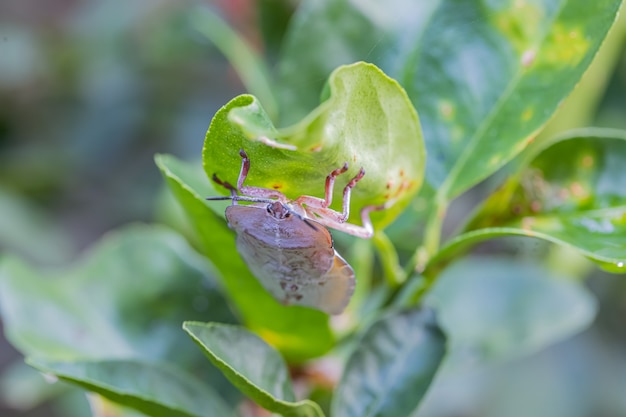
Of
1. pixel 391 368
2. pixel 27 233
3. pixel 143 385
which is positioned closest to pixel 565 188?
pixel 391 368

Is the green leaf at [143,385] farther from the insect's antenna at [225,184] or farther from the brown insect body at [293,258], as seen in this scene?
the insect's antenna at [225,184]

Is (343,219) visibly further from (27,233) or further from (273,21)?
(27,233)

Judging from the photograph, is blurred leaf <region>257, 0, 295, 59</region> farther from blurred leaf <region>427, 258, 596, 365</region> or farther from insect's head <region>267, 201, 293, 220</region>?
insect's head <region>267, 201, 293, 220</region>

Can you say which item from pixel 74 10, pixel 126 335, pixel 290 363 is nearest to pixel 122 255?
pixel 126 335

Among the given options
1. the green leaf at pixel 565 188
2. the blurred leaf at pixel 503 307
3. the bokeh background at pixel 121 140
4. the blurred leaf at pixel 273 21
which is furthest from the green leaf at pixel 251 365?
the bokeh background at pixel 121 140

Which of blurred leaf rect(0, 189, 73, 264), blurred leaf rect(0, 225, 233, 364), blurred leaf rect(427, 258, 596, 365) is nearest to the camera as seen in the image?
blurred leaf rect(0, 225, 233, 364)

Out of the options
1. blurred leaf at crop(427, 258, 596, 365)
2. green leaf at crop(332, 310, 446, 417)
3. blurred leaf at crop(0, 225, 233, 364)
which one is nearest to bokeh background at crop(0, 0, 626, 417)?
blurred leaf at crop(427, 258, 596, 365)

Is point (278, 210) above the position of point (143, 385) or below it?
above
